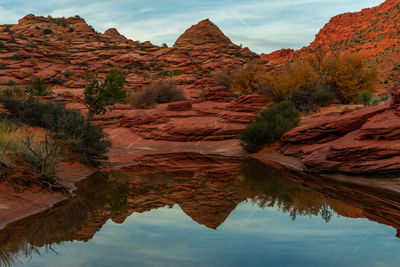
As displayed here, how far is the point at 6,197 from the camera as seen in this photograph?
24.3 ft

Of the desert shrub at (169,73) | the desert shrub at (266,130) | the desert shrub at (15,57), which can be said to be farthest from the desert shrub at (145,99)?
the desert shrub at (15,57)

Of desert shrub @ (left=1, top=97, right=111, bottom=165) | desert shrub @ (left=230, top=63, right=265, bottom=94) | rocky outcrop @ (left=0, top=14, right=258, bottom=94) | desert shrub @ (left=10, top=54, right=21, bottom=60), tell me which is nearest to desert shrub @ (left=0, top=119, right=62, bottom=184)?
desert shrub @ (left=1, top=97, right=111, bottom=165)

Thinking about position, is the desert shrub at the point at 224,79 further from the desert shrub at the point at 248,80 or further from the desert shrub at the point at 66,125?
the desert shrub at the point at 66,125

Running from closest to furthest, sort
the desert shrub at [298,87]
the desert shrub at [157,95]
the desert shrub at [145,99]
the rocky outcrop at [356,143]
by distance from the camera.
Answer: the rocky outcrop at [356,143] → the desert shrub at [298,87] → the desert shrub at [145,99] → the desert shrub at [157,95]

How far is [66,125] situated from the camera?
13.9 meters

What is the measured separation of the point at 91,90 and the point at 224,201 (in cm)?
1863

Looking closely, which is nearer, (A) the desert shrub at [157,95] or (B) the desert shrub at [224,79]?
(A) the desert shrub at [157,95]

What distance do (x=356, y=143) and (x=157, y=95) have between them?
26.1 metres

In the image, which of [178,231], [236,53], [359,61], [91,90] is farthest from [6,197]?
[236,53]

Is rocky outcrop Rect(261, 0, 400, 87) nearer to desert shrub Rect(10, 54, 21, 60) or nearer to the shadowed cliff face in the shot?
the shadowed cliff face

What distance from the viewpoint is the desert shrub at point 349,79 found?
2856 centimetres

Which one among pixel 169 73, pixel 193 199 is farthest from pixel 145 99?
pixel 193 199

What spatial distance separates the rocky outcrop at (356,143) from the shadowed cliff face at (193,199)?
886 mm

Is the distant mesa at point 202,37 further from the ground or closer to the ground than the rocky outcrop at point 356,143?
further from the ground
